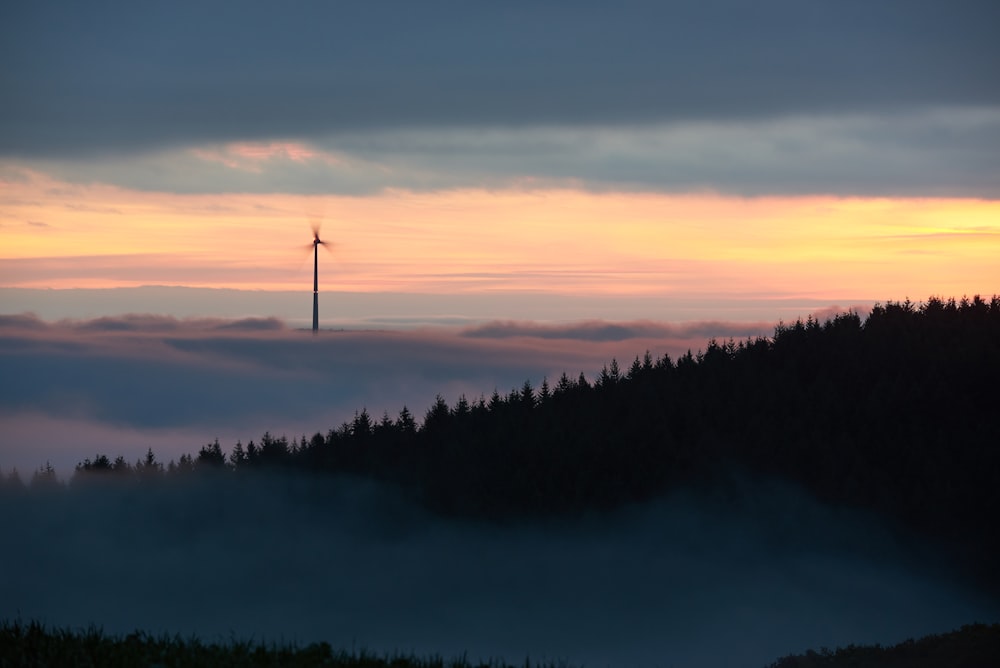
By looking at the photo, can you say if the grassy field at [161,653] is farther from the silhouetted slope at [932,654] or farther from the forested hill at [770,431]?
the forested hill at [770,431]

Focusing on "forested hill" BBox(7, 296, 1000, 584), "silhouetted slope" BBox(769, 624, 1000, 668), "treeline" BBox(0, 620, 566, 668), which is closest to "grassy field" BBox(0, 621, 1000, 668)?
"treeline" BBox(0, 620, 566, 668)

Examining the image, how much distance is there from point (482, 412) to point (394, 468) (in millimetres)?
18172

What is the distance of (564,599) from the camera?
161000 millimetres

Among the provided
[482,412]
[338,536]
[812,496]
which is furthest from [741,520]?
[338,536]

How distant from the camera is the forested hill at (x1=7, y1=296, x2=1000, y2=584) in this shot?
4825 inches

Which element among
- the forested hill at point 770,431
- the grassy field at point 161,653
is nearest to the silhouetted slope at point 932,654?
the grassy field at point 161,653

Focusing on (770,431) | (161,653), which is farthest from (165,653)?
(770,431)

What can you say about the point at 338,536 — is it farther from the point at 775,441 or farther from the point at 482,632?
the point at 775,441

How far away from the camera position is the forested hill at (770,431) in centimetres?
12256

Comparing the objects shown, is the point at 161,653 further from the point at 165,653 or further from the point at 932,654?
the point at 932,654

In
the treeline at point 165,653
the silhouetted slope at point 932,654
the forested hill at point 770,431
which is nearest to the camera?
the treeline at point 165,653

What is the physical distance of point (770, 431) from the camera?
138 metres

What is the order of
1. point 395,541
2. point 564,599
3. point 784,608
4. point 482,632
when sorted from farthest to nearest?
1. point 395,541
2. point 564,599
3. point 482,632
4. point 784,608

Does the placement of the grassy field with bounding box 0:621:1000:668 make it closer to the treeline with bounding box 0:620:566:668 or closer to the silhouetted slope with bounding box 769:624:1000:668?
the treeline with bounding box 0:620:566:668
